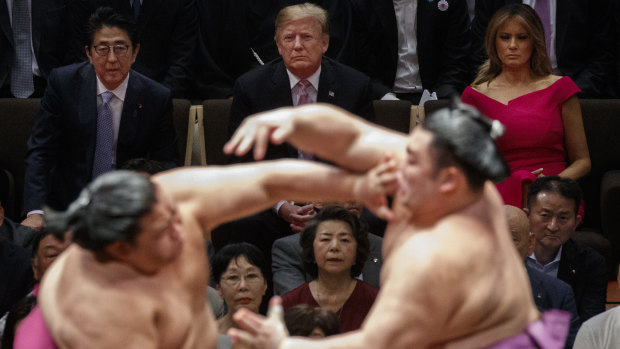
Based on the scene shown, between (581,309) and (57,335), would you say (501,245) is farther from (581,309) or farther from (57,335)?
(581,309)

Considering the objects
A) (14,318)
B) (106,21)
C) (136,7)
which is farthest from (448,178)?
(136,7)

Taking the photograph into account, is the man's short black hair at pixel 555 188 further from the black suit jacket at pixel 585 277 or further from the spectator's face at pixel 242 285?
the spectator's face at pixel 242 285

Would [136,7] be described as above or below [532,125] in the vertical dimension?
above

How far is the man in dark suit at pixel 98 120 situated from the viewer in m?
4.41

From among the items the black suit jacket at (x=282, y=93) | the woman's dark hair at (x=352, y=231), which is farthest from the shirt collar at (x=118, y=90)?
the woman's dark hair at (x=352, y=231)

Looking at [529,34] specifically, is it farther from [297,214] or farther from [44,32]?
[44,32]

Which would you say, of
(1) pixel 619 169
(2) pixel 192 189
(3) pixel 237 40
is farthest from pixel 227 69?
(2) pixel 192 189

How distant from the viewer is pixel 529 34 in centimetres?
442

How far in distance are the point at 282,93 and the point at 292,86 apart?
6cm

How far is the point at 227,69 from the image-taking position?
516cm

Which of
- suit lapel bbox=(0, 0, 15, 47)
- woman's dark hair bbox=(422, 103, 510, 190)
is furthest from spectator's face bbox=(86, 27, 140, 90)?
woman's dark hair bbox=(422, 103, 510, 190)

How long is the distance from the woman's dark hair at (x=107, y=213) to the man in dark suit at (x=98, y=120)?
86.1 inches

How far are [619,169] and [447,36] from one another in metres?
1.07

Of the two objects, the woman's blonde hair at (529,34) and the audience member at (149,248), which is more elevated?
the woman's blonde hair at (529,34)
